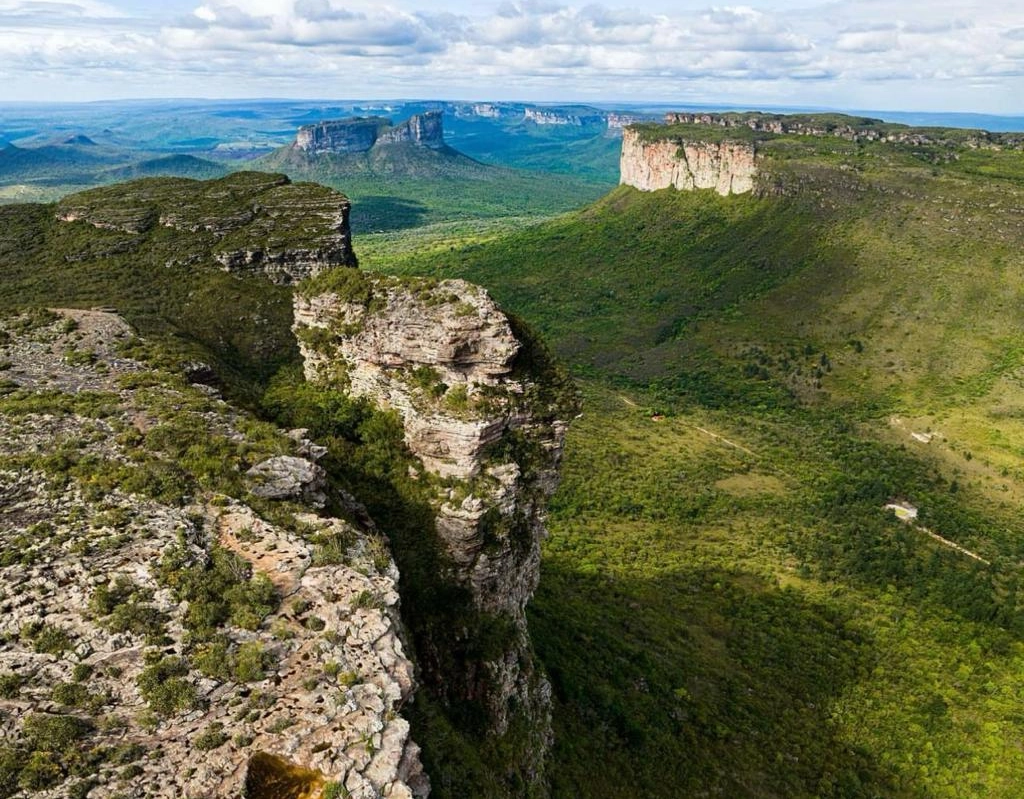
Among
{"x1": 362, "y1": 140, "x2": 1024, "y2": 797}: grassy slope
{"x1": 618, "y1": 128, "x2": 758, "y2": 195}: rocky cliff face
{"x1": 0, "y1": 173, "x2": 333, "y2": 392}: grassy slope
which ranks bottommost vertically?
{"x1": 362, "y1": 140, "x2": 1024, "y2": 797}: grassy slope

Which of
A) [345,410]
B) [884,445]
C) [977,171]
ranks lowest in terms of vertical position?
[884,445]

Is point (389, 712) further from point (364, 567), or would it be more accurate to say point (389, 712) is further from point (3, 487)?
point (3, 487)

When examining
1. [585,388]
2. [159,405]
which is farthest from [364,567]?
[585,388]

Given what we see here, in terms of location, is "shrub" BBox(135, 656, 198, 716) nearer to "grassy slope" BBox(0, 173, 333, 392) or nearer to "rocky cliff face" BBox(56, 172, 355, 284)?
"grassy slope" BBox(0, 173, 333, 392)

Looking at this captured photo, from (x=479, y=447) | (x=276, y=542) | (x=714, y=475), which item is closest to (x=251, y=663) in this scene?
(x=276, y=542)

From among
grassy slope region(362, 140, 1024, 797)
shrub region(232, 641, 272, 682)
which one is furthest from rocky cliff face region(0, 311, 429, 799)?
grassy slope region(362, 140, 1024, 797)

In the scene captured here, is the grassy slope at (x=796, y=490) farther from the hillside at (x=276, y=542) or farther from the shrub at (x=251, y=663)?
the shrub at (x=251, y=663)

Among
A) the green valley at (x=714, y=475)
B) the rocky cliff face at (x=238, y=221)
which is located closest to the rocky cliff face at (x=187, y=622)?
the green valley at (x=714, y=475)
